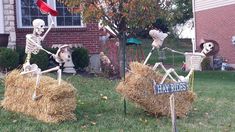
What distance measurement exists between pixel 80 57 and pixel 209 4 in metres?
13.6

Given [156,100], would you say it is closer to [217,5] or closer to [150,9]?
[150,9]

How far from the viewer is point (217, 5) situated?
2561 centimetres

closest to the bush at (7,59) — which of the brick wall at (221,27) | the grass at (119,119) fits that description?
the grass at (119,119)

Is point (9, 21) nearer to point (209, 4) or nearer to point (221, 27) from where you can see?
point (221, 27)

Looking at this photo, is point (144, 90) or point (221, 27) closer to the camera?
point (144, 90)

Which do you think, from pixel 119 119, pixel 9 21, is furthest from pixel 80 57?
pixel 119 119

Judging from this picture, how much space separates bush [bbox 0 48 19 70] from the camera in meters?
12.9

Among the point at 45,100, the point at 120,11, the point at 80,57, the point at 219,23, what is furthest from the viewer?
the point at 219,23

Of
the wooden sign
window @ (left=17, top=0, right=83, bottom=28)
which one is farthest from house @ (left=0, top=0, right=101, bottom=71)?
the wooden sign

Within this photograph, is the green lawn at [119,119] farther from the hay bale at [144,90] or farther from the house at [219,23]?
the house at [219,23]

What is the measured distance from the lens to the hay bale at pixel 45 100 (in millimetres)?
6707

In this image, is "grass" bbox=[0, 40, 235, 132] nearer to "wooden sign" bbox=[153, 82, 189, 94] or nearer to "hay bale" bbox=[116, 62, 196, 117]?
"hay bale" bbox=[116, 62, 196, 117]

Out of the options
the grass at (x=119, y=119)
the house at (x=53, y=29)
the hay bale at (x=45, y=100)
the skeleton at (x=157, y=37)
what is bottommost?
the grass at (x=119, y=119)

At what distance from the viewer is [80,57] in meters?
14.8
